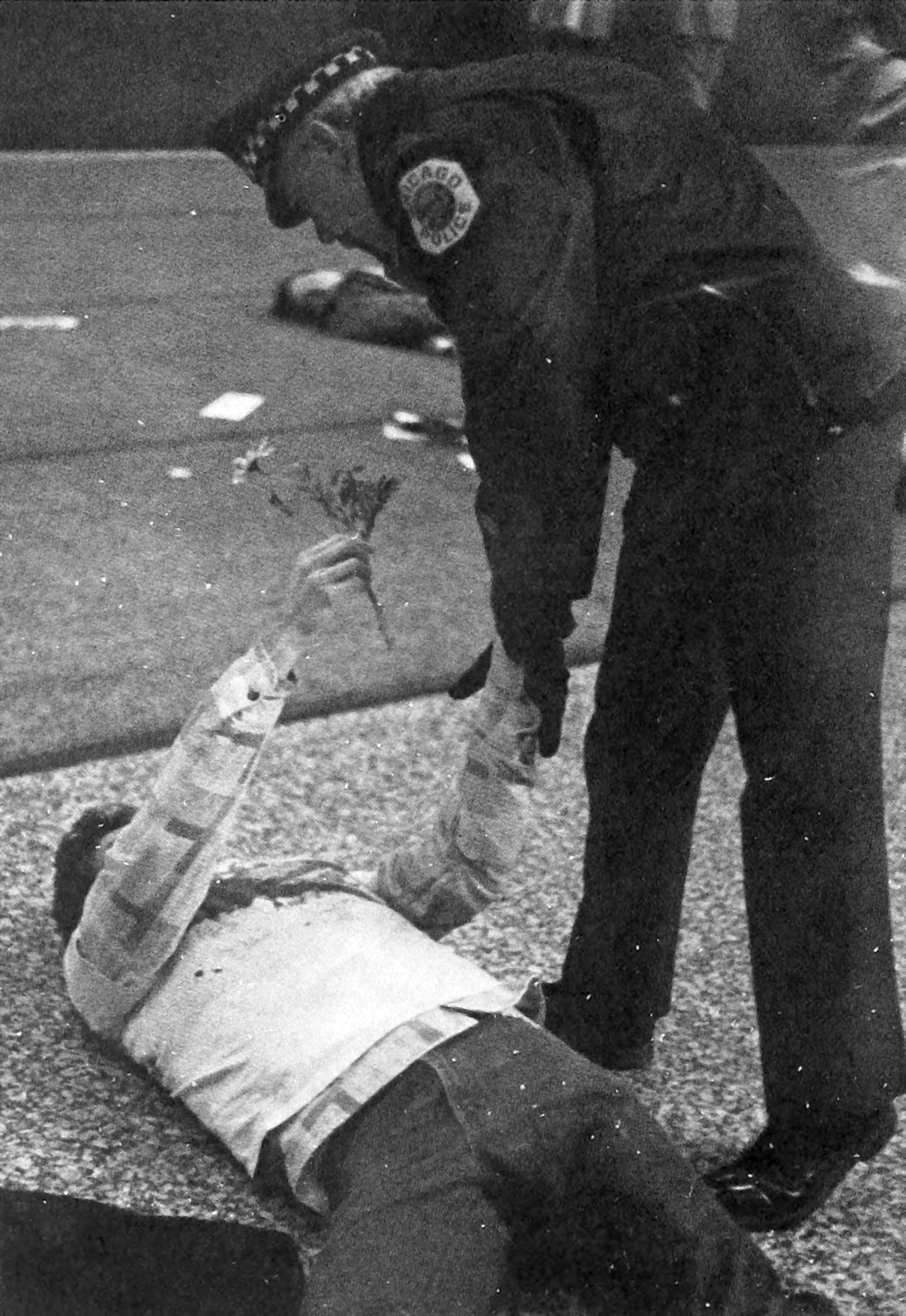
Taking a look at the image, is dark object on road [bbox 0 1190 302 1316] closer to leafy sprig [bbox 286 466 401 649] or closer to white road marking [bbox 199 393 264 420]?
leafy sprig [bbox 286 466 401 649]

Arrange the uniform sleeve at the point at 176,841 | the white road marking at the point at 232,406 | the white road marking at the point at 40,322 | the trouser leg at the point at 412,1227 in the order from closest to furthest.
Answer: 1. the trouser leg at the point at 412,1227
2. the uniform sleeve at the point at 176,841
3. the white road marking at the point at 40,322
4. the white road marking at the point at 232,406

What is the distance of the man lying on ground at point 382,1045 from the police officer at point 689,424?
0.19 metres

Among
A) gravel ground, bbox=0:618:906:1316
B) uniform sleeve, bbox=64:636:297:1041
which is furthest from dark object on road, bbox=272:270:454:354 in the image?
uniform sleeve, bbox=64:636:297:1041

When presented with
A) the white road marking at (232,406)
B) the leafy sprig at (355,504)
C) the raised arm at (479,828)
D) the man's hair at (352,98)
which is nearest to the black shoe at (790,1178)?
the raised arm at (479,828)

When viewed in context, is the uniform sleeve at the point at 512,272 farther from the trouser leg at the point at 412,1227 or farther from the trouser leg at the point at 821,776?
the trouser leg at the point at 412,1227

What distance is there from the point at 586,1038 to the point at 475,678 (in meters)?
0.42

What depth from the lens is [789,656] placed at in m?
1.61

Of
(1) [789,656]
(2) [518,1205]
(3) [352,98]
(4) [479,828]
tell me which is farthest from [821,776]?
(3) [352,98]

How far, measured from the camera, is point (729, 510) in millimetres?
1631

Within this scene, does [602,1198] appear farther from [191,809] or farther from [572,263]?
[572,263]

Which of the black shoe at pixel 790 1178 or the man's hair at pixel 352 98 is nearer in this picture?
the man's hair at pixel 352 98

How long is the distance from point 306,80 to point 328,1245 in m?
0.92

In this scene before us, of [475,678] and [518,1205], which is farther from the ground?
[475,678]

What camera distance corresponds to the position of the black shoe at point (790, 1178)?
1.70m
